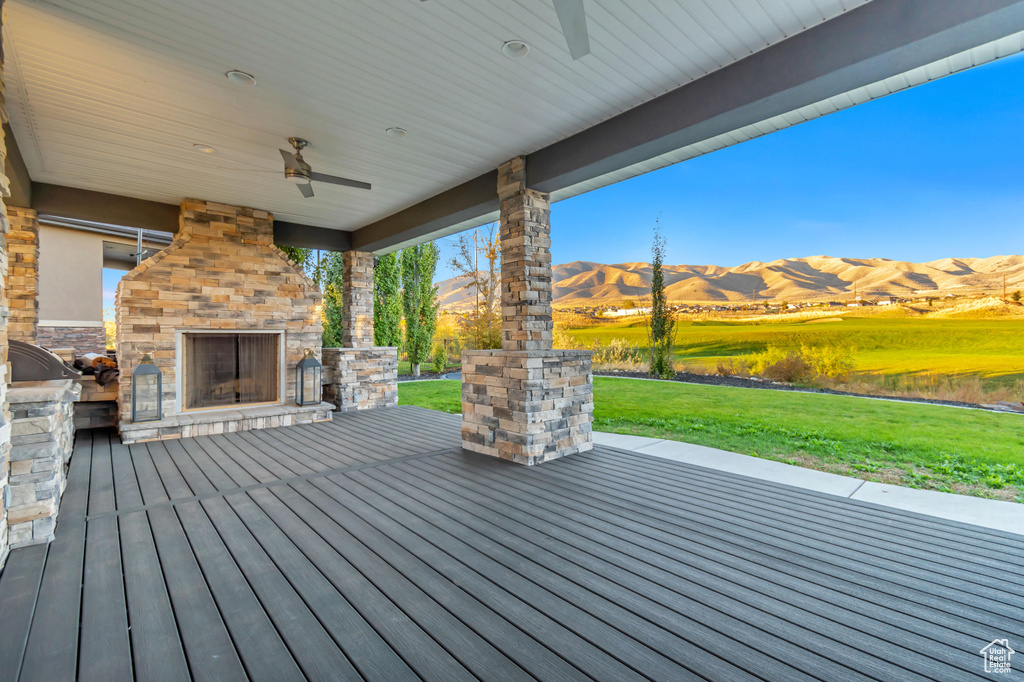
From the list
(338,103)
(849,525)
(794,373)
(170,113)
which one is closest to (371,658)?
(849,525)

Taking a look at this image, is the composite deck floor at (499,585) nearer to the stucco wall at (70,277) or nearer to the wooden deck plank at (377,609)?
the wooden deck plank at (377,609)

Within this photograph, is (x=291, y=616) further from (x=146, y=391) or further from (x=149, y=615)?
(x=146, y=391)

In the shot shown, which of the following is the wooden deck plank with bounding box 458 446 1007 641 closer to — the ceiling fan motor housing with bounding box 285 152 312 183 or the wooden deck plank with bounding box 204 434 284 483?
the wooden deck plank with bounding box 204 434 284 483

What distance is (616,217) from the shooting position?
481 inches

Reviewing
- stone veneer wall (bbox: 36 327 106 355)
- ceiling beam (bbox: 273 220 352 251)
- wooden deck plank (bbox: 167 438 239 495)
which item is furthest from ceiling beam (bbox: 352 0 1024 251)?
stone veneer wall (bbox: 36 327 106 355)

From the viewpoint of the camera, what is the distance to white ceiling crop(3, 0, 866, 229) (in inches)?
95.0

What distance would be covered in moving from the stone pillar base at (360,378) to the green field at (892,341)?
A: 4.55 metres

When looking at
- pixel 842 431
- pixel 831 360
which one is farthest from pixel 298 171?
pixel 831 360

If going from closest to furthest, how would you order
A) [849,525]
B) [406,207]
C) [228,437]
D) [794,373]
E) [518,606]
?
[518,606], [849,525], [228,437], [406,207], [794,373]

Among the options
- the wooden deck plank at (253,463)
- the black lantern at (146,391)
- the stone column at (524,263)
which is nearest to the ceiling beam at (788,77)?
the stone column at (524,263)

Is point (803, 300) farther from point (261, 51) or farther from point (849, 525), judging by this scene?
point (261, 51)

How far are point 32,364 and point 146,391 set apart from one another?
64.2 inches

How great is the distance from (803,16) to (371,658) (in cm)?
372

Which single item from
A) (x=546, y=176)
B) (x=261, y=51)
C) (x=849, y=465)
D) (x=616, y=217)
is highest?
(x=616, y=217)
